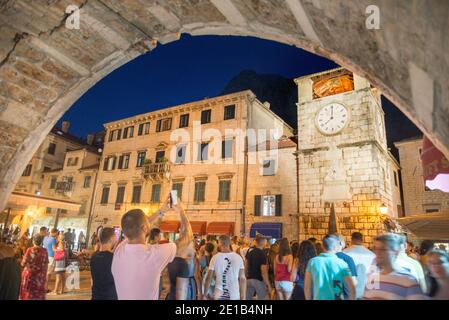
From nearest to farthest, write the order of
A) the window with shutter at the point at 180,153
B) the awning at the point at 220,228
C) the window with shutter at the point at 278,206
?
the window with shutter at the point at 278,206, the awning at the point at 220,228, the window with shutter at the point at 180,153

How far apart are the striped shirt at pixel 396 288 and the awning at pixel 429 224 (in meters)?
6.46

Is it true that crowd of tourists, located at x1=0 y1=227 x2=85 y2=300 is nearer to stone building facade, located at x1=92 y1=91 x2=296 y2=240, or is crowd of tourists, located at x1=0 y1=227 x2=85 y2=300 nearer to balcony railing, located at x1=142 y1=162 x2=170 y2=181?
stone building facade, located at x1=92 y1=91 x2=296 y2=240

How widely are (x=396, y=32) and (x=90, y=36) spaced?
236cm

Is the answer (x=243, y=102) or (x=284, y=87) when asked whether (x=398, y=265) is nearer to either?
(x=243, y=102)

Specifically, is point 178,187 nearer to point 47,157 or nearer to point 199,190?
point 199,190

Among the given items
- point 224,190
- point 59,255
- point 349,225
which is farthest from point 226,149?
point 59,255

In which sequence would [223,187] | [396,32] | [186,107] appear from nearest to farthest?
[396,32] → [223,187] → [186,107]

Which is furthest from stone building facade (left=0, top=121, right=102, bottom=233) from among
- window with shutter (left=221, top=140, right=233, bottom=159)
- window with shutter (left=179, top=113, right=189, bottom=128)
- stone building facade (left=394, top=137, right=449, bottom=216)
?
stone building facade (left=394, top=137, right=449, bottom=216)

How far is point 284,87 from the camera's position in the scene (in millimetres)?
65750

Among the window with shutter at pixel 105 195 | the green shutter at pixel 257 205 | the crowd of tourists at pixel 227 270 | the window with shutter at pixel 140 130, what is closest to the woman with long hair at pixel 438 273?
the crowd of tourists at pixel 227 270

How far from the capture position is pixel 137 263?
2740 mm

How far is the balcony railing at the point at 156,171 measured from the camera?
953 inches

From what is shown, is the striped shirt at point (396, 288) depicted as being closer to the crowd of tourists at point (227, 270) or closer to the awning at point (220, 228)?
the crowd of tourists at point (227, 270)
